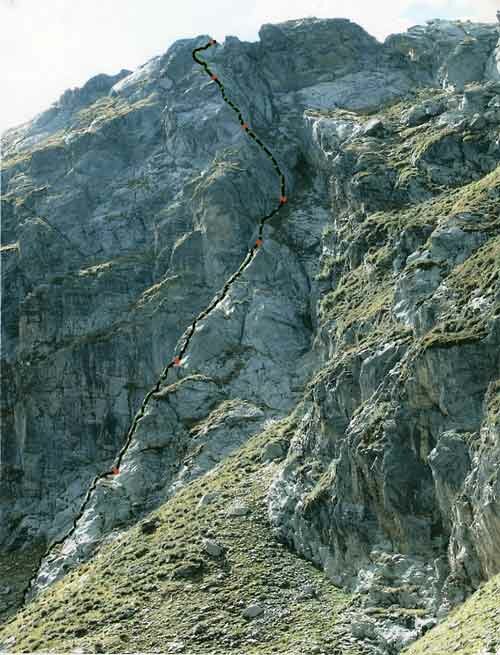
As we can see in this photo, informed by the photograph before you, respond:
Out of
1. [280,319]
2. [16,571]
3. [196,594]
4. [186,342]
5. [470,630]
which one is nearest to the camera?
[470,630]

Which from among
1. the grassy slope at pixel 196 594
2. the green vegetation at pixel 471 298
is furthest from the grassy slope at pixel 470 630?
the green vegetation at pixel 471 298

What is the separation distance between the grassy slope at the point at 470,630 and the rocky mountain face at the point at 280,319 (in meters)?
3.34

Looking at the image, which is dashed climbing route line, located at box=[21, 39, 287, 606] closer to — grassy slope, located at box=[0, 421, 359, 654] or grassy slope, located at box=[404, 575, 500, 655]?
grassy slope, located at box=[0, 421, 359, 654]

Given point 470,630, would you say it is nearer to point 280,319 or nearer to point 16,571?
point 280,319

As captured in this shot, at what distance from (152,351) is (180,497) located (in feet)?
136

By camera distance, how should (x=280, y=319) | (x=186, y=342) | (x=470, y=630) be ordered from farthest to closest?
(x=186, y=342) < (x=280, y=319) < (x=470, y=630)

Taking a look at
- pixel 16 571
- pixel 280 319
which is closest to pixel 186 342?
pixel 280 319

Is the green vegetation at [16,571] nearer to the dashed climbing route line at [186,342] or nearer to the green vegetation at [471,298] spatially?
the dashed climbing route line at [186,342]

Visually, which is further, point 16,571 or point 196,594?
point 16,571

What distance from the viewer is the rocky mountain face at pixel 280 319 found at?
70562mm

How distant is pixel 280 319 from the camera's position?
386 feet

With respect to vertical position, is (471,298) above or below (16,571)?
above

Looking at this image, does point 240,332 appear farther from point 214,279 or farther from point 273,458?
point 273,458

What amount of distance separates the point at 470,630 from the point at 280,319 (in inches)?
2679
